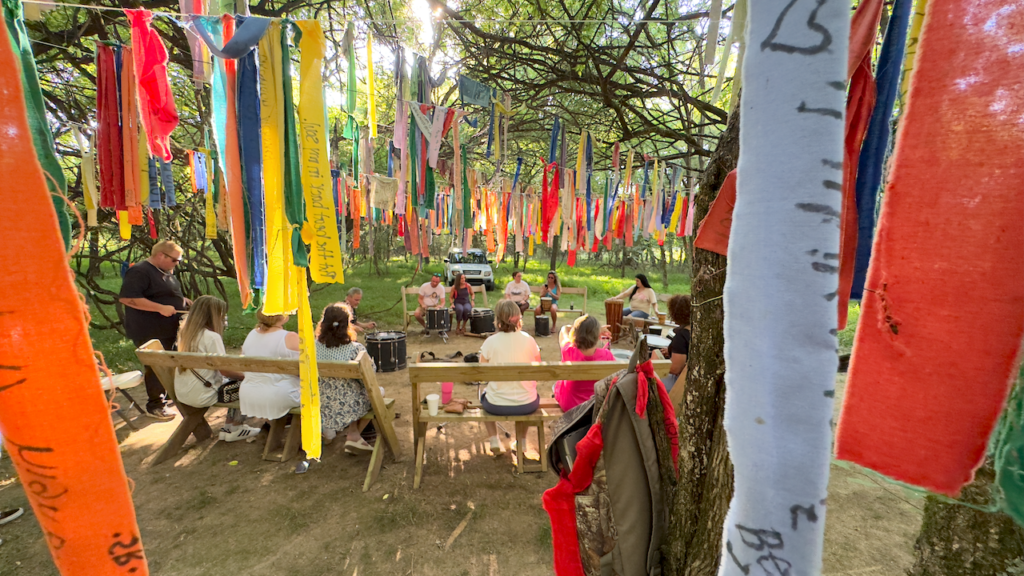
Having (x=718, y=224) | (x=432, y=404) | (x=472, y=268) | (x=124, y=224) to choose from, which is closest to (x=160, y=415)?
(x=124, y=224)

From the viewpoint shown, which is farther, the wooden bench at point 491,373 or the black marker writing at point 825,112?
the wooden bench at point 491,373

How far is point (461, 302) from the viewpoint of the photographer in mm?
8109

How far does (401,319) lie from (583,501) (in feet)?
27.2

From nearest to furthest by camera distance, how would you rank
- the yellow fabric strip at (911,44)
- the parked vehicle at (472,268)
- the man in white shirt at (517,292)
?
the yellow fabric strip at (911,44)
the man in white shirt at (517,292)
the parked vehicle at (472,268)

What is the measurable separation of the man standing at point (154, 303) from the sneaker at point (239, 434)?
3.36 feet

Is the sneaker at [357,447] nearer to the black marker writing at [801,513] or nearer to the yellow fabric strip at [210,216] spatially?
the black marker writing at [801,513]

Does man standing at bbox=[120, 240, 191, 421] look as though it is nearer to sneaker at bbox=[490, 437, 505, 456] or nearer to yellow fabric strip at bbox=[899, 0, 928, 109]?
sneaker at bbox=[490, 437, 505, 456]

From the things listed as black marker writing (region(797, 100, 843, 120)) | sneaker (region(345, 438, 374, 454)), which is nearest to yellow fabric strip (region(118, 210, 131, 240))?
sneaker (region(345, 438, 374, 454))

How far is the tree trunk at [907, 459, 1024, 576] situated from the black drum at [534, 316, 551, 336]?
22.2ft

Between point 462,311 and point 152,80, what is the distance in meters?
6.17

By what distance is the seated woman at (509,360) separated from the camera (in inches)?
124

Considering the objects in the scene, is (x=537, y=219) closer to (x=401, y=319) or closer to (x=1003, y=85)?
(x=401, y=319)

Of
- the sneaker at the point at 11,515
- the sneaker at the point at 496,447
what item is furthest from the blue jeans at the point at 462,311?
the sneaker at the point at 11,515

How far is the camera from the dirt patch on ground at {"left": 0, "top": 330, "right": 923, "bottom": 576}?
2.31 meters
